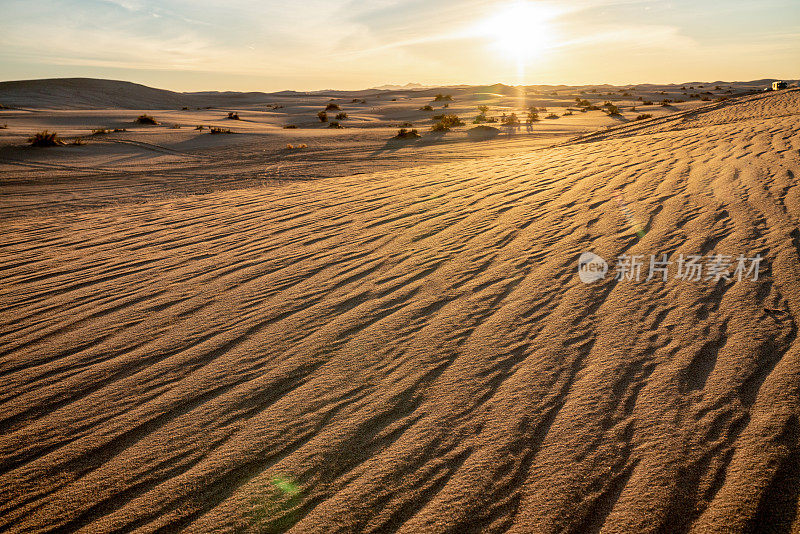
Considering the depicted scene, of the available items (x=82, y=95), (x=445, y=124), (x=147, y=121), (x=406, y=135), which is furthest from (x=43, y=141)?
(x=82, y=95)

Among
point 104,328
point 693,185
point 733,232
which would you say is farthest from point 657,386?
point 693,185

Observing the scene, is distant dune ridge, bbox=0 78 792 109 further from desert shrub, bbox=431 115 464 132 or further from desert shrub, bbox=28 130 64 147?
desert shrub, bbox=431 115 464 132

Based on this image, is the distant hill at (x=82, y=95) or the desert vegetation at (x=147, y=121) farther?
the distant hill at (x=82, y=95)

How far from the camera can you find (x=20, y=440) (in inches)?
75.8

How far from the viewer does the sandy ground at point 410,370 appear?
1563 mm

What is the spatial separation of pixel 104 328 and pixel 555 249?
334 cm

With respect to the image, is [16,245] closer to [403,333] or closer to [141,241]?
[141,241]

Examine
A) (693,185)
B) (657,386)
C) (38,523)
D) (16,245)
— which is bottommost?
(38,523)

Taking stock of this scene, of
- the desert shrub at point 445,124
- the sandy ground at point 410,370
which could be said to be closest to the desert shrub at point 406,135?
the desert shrub at point 445,124

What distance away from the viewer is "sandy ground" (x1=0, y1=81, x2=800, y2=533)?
5.13 feet

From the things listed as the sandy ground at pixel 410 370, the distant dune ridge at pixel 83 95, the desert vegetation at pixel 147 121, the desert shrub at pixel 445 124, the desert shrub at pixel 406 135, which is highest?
the distant dune ridge at pixel 83 95

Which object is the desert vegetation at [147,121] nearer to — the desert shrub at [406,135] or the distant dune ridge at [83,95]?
the desert shrub at [406,135]

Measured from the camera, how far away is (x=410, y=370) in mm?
2262

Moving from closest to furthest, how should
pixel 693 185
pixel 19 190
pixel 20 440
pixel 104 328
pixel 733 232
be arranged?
pixel 20 440 < pixel 104 328 < pixel 733 232 < pixel 693 185 < pixel 19 190
